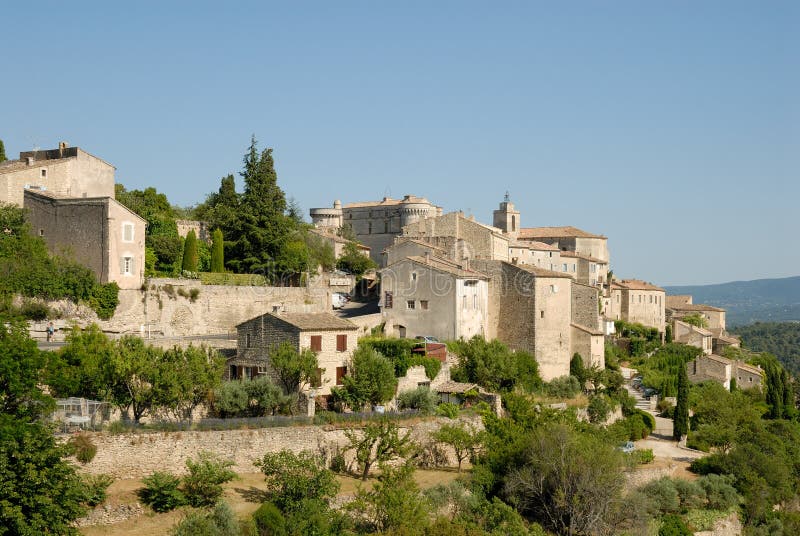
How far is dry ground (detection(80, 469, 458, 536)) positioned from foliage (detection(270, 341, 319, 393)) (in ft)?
14.6

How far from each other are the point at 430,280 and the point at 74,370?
19540mm

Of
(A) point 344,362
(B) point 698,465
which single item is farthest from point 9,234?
(B) point 698,465

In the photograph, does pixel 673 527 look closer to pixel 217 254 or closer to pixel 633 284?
pixel 217 254

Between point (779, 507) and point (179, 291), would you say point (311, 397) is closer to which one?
point (179, 291)

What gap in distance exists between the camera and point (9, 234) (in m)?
38.6

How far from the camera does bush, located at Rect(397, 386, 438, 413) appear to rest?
114ft

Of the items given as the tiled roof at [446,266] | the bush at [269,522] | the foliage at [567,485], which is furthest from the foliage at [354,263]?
the bush at [269,522]

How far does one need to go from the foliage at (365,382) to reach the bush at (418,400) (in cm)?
77

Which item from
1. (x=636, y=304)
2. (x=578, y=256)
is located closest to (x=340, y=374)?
(x=578, y=256)

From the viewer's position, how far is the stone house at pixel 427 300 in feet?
144

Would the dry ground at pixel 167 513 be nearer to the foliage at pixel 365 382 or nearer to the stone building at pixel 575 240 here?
the foliage at pixel 365 382

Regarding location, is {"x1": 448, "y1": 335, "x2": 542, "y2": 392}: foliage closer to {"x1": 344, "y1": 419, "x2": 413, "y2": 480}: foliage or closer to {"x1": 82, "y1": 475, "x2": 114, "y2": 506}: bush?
{"x1": 344, "y1": 419, "x2": 413, "y2": 480}: foliage

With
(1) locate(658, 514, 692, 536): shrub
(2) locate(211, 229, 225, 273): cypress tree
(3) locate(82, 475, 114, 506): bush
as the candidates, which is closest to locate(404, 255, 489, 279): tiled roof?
(2) locate(211, 229, 225, 273): cypress tree

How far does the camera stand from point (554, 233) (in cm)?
7919
